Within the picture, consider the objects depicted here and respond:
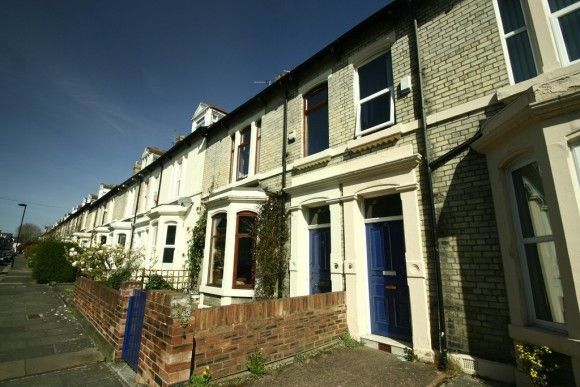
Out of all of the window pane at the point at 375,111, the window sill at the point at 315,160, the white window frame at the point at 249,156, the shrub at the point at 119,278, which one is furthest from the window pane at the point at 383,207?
the shrub at the point at 119,278

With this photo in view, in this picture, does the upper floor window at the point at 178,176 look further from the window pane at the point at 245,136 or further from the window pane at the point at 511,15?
the window pane at the point at 511,15

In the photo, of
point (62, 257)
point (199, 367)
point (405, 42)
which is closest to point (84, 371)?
point (199, 367)

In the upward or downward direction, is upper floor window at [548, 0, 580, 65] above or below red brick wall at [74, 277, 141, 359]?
above

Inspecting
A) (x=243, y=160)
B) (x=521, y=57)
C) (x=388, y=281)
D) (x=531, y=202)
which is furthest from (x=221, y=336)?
(x=243, y=160)

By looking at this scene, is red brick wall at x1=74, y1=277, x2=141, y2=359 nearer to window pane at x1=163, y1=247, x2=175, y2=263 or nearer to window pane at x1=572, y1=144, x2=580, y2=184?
window pane at x1=163, y1=247, x2=175, y2=263

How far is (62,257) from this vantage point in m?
15.3

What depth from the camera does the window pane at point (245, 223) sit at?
8570mm

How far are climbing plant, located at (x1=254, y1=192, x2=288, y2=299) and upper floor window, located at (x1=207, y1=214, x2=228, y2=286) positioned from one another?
5.22 ft

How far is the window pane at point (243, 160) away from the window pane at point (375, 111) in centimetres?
479

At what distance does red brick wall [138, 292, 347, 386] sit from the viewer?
3260 mm

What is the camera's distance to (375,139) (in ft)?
20.0

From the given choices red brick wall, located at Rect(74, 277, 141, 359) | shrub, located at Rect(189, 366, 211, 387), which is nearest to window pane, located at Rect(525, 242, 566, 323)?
shrub, located at Rect(189, 366, 211, 387)

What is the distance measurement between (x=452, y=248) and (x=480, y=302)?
832 millimetres

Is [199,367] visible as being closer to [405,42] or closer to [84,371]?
[84,371]
